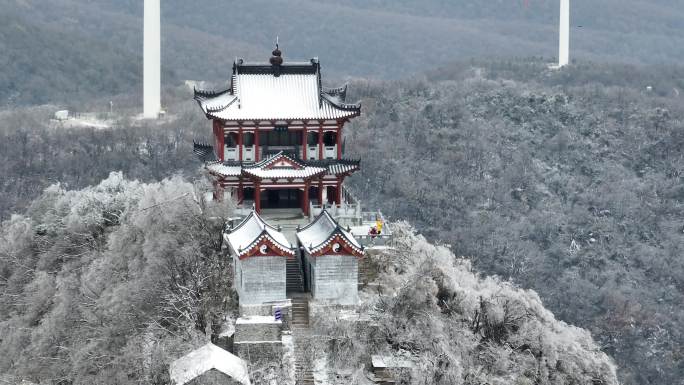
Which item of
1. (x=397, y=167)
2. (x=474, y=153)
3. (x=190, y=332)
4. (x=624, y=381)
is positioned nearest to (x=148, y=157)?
(x=397, y=167)

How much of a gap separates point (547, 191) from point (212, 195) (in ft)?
184

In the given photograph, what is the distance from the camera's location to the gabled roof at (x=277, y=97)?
53.1 meters

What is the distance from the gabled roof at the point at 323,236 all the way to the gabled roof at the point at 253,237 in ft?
2.25

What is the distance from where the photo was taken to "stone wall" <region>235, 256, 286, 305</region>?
45.8 m

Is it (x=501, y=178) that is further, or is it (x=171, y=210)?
(x=501, y=178)

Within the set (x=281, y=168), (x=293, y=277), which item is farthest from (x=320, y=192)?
(x=293, y=277)

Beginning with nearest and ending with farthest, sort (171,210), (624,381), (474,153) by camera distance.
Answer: (171,210) < (624,381) < (474,153)

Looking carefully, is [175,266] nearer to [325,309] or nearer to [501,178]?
[325,309]

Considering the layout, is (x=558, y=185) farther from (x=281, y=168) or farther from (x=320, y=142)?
(x=281, y=168)

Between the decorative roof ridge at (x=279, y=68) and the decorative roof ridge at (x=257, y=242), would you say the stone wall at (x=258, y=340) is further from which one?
the decorative roof ridge at (x=279, y=68)

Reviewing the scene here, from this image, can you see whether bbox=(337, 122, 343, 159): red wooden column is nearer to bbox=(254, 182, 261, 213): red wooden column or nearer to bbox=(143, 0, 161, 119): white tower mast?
bbox=(254, 182, 261, 213): red wooden column

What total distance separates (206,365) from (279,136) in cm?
1588

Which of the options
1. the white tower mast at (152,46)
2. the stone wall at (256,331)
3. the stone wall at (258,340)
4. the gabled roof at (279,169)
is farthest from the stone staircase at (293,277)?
the white tower mast at (152,46)

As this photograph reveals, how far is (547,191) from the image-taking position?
353 ft
